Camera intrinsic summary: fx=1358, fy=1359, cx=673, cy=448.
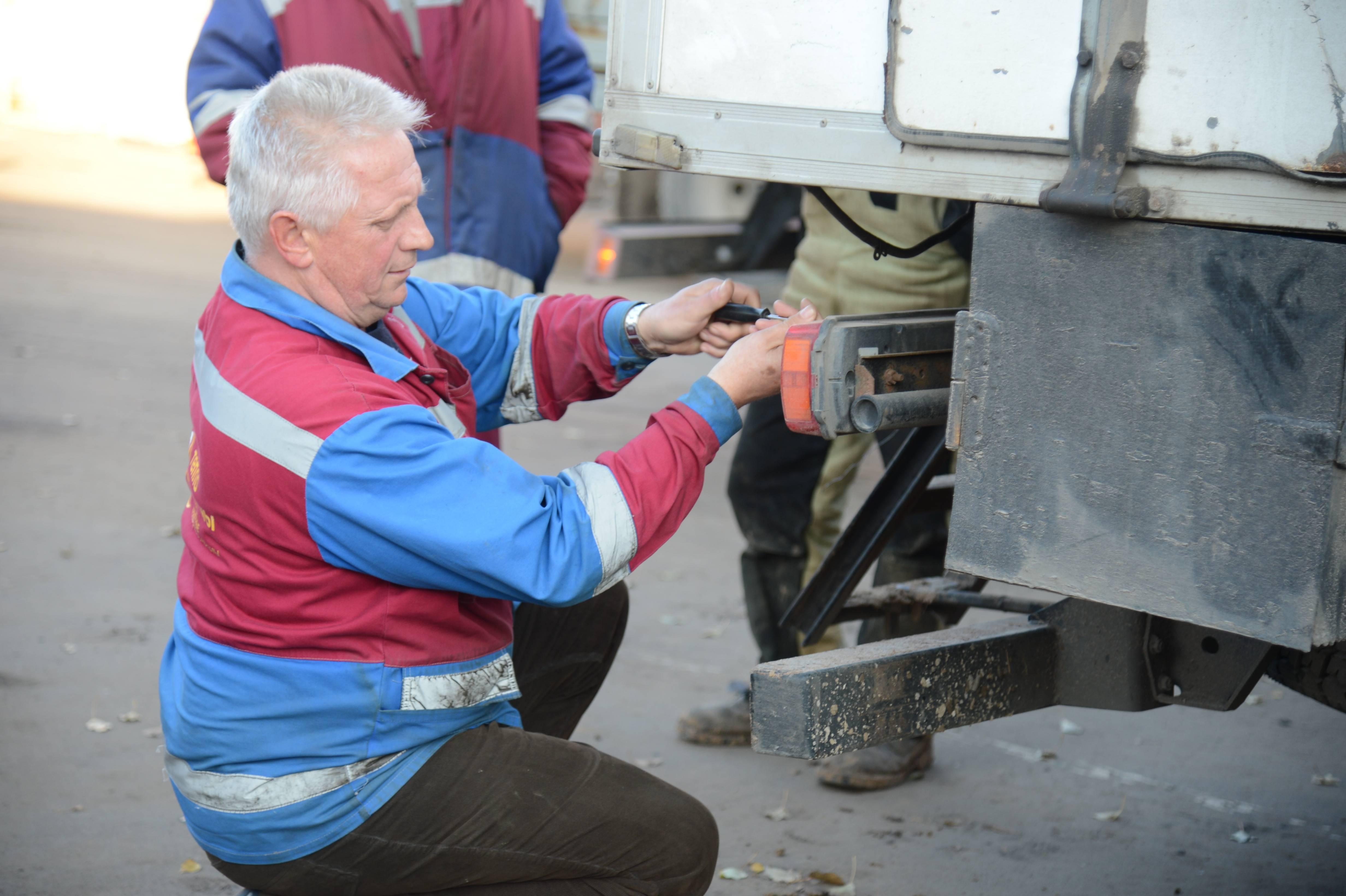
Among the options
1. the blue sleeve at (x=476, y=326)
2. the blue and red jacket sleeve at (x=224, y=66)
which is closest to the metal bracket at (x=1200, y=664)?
the blue sleeve at (x=476, y=326)

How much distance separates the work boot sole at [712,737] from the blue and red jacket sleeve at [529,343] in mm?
1315

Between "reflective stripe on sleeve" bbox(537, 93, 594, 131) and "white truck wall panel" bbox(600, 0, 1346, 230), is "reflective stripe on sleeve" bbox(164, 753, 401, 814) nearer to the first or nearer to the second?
"white truck wall panel" bbox(600, 0, 1346, 230)

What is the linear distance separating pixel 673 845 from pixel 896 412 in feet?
2.50

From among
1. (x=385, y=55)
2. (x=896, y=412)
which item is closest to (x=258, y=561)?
(x=896, y=412)

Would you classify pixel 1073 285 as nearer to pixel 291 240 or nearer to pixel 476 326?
pixel 291 240

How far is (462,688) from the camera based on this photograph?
205cm

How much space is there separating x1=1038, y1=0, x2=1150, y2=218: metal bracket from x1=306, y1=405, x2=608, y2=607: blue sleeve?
2.68 feet

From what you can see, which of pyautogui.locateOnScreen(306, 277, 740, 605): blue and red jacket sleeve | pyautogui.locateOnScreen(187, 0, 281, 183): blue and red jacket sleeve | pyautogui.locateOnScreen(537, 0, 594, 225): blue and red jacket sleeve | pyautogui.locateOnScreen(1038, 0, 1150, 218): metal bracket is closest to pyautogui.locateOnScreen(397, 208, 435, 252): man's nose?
pyautogui.locateOnScreen(306, 277, 740, 605): blue and red jacket sleeve

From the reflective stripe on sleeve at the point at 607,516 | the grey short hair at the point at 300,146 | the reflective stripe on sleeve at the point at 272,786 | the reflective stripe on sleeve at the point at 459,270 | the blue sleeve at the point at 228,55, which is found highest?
the blue sleeve at the point at 228,55

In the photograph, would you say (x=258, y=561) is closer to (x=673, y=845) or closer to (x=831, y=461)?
(x=673, y=845)

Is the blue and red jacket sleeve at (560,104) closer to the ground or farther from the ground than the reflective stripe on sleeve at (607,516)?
farther from the ground

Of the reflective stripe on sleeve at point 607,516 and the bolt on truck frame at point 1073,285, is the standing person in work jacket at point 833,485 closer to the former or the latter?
the bolt on truck frame at point 1073,285

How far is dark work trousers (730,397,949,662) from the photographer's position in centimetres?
348

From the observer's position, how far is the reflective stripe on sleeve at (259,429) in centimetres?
188
